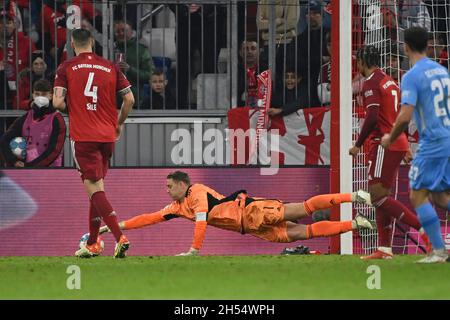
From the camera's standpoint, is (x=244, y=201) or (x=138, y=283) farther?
(x=244, y=201)

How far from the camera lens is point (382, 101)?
12.5 metres

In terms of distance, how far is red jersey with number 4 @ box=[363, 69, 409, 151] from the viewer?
40.8ft

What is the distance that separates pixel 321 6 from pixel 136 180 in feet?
9.99

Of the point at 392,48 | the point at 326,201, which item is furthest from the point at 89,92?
the point at 392,48

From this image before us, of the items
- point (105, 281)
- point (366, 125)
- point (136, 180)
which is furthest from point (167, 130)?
point (105, 281)

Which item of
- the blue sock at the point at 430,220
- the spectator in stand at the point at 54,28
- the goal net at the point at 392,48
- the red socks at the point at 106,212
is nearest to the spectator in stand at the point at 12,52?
the spectator in stand at the point at 54,28

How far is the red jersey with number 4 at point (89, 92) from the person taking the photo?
1308cm

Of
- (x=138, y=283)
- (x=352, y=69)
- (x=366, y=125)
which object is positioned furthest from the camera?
(x=352, y=69)

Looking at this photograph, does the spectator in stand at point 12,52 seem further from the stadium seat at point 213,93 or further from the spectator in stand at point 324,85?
the spectator in stand at point 324,85

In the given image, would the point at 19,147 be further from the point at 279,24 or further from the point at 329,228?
the point at 329,228

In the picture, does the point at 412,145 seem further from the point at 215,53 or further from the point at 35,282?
the point at 35,282

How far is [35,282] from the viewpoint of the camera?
10641 millimetres

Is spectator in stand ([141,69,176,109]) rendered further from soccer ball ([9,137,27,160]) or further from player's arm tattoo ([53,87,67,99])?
player's arm tattoo ([53,87,67,99])

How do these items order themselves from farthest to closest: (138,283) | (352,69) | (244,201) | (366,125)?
(352,69) < (244,201) < (366,125) < (138,283)
